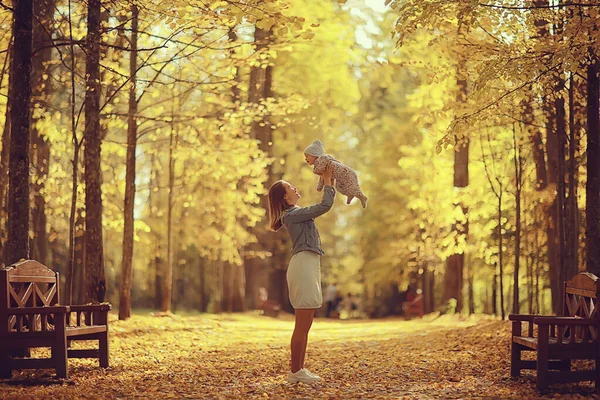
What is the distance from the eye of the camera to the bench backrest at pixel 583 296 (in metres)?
7.70

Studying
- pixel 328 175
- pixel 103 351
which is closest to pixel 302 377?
pixel 328 175

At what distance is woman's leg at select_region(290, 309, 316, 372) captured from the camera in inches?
314

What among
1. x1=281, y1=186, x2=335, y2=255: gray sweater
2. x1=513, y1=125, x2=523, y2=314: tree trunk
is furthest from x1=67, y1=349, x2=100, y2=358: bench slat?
x1=513, y1=125, x2=523, y2=314: tree trunk

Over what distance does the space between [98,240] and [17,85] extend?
429cm

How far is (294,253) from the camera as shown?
8.19 m

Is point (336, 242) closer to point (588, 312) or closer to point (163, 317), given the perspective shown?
point (163, 317)

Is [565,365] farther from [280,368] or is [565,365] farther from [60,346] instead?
[60,346]

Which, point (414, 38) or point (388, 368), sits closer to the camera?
point (388, 368)

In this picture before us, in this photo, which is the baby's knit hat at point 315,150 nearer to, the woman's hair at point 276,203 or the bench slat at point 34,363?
the woman's hair at point 276,203

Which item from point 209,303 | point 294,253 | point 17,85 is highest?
point 17,85

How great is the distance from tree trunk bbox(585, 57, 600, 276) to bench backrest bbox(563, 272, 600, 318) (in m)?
1.03

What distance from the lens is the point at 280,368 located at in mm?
9719

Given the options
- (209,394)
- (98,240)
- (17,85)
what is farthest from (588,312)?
(98,240)

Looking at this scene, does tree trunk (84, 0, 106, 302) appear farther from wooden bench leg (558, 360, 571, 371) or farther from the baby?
wooden bench leg (558, 360, 571, 371)
